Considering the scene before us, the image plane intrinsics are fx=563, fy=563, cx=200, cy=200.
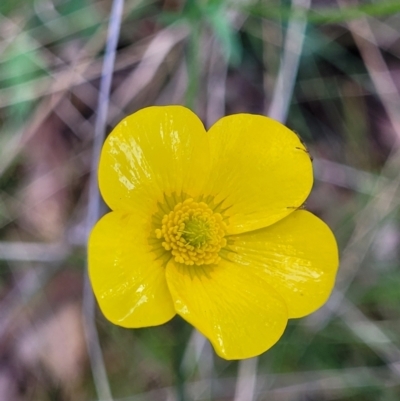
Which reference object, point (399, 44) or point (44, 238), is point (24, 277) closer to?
point (44, 238)

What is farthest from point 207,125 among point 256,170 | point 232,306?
point 232,306

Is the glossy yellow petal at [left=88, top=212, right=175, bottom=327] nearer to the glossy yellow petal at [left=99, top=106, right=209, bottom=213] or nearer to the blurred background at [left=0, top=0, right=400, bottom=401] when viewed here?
the glossy yellow petal at [left=99, top=106, right=209, bottom=213]

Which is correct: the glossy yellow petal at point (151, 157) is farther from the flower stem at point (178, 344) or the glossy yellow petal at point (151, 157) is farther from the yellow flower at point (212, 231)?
the flower stem at point (178, 344)

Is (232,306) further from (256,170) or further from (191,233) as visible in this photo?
(256,170)

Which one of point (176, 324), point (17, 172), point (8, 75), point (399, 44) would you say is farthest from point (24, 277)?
point (399, 44)

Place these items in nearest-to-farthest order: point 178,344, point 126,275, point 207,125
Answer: point 126,275, point 178,344, point 207,125

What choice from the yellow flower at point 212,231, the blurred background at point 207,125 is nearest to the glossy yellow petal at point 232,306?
the yellow flower at point 212,231
